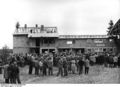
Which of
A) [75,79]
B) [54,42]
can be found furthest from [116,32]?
[75,79]

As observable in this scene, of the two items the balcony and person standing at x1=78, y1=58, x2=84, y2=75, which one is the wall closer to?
the balcony

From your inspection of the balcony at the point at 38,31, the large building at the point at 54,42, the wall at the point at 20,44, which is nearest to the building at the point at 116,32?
the large building at the point at 54,42

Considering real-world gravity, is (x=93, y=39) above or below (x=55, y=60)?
above

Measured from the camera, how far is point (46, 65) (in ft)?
59.8

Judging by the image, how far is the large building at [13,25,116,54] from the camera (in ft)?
136

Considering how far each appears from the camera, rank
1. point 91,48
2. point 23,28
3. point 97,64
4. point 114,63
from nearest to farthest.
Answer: point 114,63 → point 97,64 → point 91,48 → point 23,28

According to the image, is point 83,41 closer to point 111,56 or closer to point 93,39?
point 93,39

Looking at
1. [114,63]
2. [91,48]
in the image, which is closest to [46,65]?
[114,63]

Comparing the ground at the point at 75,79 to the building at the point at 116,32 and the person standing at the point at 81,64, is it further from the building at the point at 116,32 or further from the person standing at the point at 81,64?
the building at the point at 116,32

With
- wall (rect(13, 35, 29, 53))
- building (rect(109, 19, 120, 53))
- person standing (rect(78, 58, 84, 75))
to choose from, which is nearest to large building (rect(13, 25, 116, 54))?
wall (rect(13, 35, 29, 53))

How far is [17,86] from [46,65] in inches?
341

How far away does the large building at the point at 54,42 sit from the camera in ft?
136

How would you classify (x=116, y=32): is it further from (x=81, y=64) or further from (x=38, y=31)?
(x=38, y=31)

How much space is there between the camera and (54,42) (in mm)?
43000
